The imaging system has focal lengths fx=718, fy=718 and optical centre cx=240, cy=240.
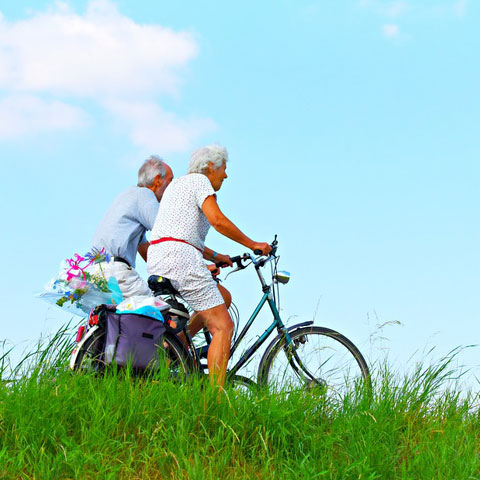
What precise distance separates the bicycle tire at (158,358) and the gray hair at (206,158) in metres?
1.40

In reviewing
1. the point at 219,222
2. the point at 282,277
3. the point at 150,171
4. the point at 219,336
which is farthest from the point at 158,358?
the point at 150,171

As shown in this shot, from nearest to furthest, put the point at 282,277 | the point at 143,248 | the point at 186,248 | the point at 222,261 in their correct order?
the point at 186,248, the point at 282,277, the point at 222,261, the point at 143,248

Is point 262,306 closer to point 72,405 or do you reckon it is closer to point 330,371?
point 330,371

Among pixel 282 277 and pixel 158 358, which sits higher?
pixel 282 277

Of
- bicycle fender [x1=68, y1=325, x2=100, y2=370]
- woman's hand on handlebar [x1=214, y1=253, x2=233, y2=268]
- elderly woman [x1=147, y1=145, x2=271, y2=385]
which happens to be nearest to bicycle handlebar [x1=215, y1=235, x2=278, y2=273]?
woman's hand on handlebar [x1=214, y1=253, x2=233, y2=268]

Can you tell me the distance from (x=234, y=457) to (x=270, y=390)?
2.53ft

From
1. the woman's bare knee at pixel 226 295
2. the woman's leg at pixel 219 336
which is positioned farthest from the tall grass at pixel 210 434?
the woman's bare knee at pixel 226 295

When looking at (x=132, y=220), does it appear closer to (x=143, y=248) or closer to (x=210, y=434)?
(x=143, y=248)

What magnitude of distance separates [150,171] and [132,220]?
21.1 inches

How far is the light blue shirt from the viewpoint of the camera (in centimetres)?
694

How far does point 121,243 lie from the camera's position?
22.7ft

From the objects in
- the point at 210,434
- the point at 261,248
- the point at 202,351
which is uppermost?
the point at 261,248

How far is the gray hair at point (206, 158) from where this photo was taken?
6000mm

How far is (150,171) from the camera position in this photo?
7.18m
